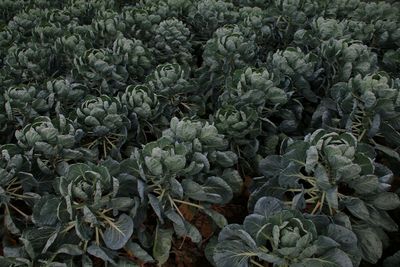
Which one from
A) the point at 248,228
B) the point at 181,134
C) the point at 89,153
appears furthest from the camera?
the point at 89,153

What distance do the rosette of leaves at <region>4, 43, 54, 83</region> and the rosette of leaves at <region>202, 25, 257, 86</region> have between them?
38.8 inches

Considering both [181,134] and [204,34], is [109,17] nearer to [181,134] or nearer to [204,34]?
[204,34]

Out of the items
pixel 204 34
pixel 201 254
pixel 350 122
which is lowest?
pixel 201 254

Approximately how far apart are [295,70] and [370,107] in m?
0.52

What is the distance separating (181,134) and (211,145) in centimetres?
14

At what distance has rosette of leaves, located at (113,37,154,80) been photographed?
2.71 meters

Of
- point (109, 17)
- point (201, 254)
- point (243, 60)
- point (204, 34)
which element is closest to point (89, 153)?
point (201, 254)

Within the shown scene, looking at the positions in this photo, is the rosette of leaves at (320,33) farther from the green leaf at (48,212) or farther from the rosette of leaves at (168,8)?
the green leaf at (48,212)

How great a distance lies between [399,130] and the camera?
242 cm

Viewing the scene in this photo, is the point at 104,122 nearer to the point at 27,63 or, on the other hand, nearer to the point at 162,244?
the point at 162,244

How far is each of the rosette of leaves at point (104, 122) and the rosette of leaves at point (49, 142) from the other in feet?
Answer: 0.43

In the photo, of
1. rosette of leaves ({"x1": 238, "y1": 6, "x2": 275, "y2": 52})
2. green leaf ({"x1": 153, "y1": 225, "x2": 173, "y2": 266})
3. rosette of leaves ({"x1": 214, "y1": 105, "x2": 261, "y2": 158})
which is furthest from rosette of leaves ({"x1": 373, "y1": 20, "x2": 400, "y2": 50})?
green leaf ({"x1": 153, "y1": 225, "x2": 173, "y2": 266})

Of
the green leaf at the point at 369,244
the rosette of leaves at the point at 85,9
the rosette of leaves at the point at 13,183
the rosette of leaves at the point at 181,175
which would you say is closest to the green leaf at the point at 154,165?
the rosette of leaves at the point at 181,175

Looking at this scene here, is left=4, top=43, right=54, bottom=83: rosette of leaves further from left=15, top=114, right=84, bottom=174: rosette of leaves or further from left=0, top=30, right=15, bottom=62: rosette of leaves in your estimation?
left=15, top=114, right=84, bottom=174: rosette of leaves
